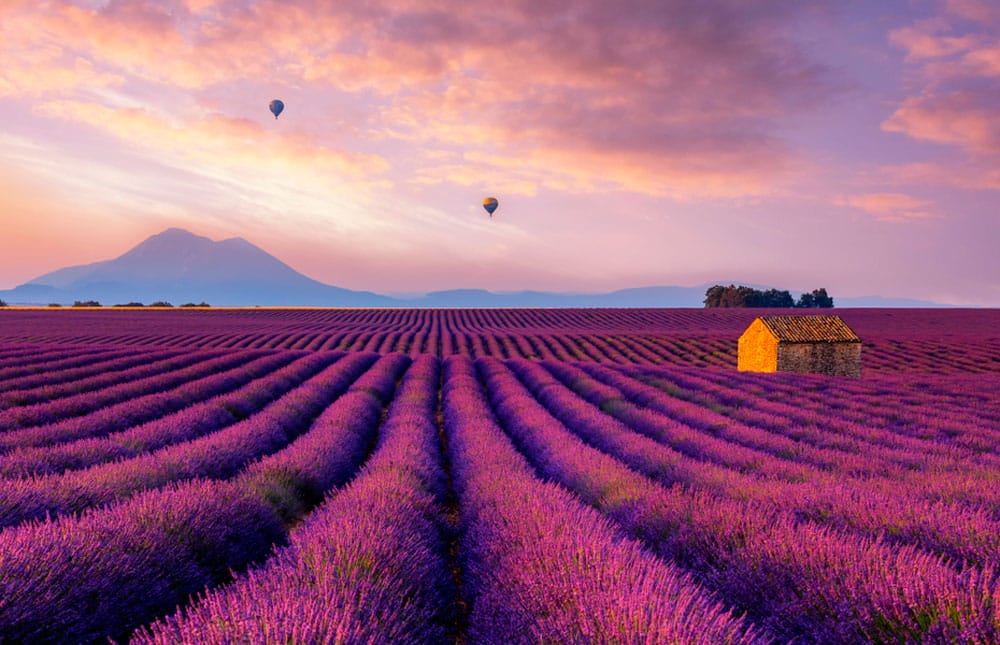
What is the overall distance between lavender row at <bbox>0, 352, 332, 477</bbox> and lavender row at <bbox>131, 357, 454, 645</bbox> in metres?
3.21

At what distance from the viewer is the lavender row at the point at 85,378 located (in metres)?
9.12

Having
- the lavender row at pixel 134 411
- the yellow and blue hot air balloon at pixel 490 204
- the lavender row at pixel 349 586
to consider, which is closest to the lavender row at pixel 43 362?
the lavender row at pixel 134 411

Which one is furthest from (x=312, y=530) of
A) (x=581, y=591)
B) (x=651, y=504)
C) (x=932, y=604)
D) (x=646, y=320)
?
(x=646, y=320)

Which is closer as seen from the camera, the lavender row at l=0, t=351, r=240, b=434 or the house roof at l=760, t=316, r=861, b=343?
the lavender row at l=0, t=351, r=240, b=434

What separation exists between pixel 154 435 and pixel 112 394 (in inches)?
157

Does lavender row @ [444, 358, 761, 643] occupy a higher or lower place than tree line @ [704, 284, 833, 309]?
lower

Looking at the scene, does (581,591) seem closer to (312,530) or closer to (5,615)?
(312,530)

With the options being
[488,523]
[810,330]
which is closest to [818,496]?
[488,523]

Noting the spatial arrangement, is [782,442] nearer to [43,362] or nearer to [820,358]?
[820,358]

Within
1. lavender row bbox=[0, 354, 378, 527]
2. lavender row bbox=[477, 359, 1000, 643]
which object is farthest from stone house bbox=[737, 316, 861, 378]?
lavender row bbox=[477, 359, 1000, 643]

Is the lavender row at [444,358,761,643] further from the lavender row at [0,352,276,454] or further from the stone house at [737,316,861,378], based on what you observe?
the stone house at [737,316,861,378]

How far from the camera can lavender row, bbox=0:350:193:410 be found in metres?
9.12

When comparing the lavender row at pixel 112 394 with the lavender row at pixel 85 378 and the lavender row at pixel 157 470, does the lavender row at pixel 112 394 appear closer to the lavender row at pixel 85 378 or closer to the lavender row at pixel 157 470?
the lavender row at pixel 85 378

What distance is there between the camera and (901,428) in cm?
898
